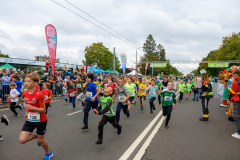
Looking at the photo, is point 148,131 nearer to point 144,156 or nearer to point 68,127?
point 144,156

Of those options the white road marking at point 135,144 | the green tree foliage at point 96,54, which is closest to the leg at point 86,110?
the white road marking at point 135,144

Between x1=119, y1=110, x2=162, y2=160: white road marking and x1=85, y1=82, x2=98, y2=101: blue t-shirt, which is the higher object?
x1=85, y1=82, x2=98, y2=101: blue t-shirt

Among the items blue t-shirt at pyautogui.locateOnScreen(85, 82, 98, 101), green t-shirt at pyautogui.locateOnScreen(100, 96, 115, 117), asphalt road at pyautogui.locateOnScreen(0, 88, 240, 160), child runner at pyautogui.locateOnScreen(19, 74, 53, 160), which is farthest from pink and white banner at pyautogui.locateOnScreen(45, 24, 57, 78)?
child runner at pyautogui.locateOnScreen(19, 74, 53, 160)

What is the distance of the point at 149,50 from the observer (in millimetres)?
69125

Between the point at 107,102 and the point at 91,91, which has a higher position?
the point at 91,91

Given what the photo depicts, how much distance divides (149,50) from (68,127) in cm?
6710

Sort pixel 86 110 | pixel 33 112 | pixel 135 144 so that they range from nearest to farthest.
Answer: pixel 33 112 < pixel 135 144 < pixel 86 110

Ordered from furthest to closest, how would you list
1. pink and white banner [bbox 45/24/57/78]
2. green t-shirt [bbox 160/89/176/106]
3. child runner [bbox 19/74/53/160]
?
pink and white banner [bbox 45/24/57/78] < green t-shirt [bbox 160/89/176/106] < child runner [bbox 19/74/53/160]

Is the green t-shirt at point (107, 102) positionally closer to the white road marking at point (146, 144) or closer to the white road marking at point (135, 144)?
the white road marking at point (135, 144)

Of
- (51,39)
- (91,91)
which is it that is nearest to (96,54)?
(51,39)

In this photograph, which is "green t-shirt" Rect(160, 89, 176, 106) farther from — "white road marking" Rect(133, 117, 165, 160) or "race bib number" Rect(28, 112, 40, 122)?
"race bib number" Rect(28, 112, 40, 122)

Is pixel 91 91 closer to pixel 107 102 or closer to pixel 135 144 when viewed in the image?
pixel 107 102

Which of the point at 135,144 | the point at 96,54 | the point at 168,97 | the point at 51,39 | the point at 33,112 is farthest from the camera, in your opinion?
the point at 96,54

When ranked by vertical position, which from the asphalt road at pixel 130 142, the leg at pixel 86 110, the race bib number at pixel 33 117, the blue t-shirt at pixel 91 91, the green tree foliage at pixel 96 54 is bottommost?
the asphalt road at pixel 130 142
